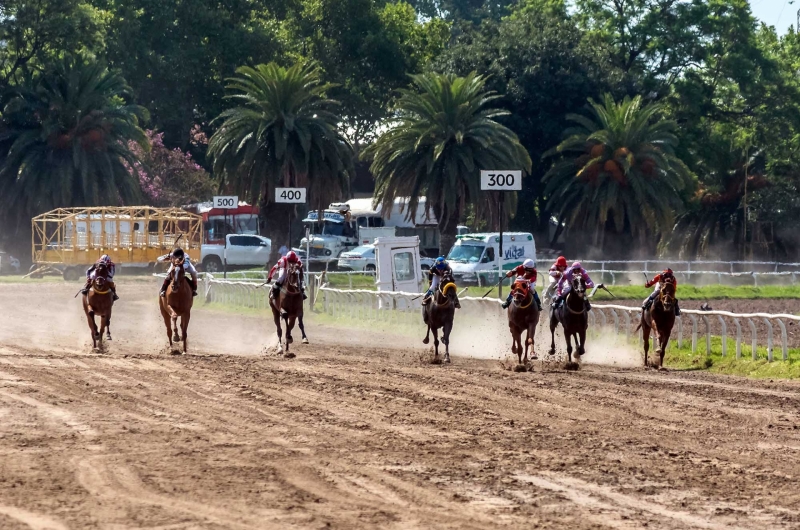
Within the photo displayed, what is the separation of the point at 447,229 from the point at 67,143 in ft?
60.3

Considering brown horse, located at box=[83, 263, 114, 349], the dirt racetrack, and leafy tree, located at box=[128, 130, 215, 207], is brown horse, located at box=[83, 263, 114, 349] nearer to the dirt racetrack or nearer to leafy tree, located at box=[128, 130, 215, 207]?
the dirt racetrack

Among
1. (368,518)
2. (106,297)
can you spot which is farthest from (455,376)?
(368,518)

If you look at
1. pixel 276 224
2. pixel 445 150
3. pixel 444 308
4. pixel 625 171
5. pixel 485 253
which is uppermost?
pixel 445 150

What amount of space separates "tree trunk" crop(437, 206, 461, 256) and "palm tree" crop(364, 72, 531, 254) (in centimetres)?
5

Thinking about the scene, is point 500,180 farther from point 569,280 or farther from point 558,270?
point 569,280

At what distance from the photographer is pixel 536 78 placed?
201 ft

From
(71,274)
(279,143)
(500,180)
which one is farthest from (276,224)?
(500,180)

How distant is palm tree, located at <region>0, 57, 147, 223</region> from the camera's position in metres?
56.8

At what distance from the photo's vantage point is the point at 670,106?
2589 inches

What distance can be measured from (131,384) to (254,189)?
33.2 m

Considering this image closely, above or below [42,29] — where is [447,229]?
below

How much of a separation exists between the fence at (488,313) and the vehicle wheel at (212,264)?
1659 centimetres

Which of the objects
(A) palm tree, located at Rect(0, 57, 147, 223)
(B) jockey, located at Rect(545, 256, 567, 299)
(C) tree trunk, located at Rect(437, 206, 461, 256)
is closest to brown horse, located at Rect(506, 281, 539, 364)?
(B) jockey, located at Rect(545, 256, 567, 299)

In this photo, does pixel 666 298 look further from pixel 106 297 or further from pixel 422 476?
pixel 422 476
